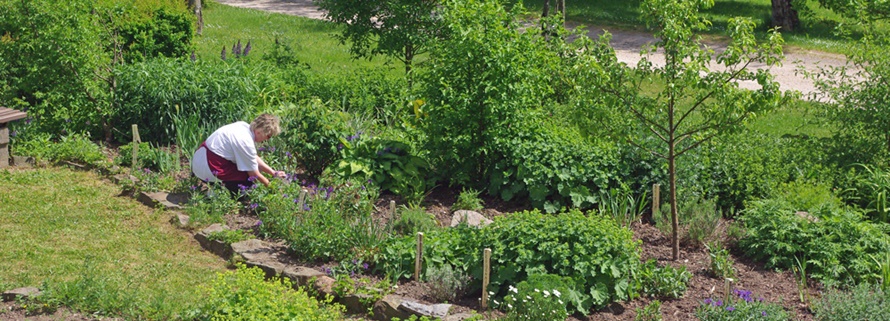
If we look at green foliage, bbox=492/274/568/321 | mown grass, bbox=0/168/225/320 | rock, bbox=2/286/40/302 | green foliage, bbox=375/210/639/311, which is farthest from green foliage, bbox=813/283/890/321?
rock, bbox=2/286/40/302

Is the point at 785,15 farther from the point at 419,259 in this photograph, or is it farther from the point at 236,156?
the point at 419,259

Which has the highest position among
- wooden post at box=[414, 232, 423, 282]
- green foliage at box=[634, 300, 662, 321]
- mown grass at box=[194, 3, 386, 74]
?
wooden post at box=[414, 232, 423, 282]

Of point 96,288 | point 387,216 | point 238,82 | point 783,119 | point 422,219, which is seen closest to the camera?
point 96,288

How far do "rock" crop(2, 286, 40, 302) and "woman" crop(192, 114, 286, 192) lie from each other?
6.95ft

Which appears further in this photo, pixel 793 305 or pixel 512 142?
pixel 512 142

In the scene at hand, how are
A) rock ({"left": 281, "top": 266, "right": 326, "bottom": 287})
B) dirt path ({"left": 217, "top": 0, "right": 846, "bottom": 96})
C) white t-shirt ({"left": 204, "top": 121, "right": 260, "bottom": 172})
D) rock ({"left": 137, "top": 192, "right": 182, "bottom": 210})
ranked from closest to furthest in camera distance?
1. rock ({"left": 281, "top": 266, "right": 326, "bottom": 287})
2. white t-shirt ({"left": 204, "top": 121, "right": 260, "bottom": 172})
3. rock ({"left": 137, "top": 192, "right": 182, "bottom": 210})
4. dirt path ({"left": 217, "top": 0, "right": 846, "bottom": 96})

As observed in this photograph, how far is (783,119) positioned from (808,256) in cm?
613

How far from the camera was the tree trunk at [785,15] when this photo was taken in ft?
68.4

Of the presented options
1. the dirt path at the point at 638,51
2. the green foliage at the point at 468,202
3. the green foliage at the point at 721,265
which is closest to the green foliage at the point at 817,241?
the green foliage at the point at 721,265

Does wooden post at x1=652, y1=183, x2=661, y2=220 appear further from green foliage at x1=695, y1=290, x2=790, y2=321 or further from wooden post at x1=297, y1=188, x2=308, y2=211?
wooden post at x1=297, y1=188, x2=308, y2=211

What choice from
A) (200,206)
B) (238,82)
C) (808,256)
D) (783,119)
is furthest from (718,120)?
(783,119)

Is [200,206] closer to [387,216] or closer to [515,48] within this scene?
[387,216]

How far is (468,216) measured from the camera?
8.27 metres

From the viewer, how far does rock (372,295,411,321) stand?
6.54 metres
